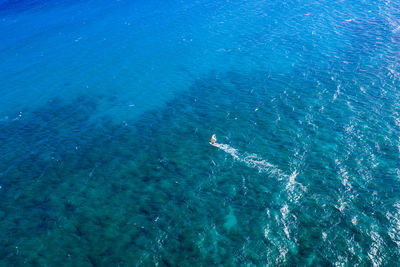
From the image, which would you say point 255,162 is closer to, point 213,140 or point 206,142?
point 213,140

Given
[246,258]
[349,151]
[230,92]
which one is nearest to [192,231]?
[246,258]

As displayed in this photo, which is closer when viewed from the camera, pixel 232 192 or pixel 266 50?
pixel 232 192

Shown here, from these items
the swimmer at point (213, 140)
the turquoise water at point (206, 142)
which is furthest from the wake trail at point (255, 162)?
the swimmer at point (213, 140)

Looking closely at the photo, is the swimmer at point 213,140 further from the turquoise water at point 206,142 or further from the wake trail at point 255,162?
the wake trail at point 255,162

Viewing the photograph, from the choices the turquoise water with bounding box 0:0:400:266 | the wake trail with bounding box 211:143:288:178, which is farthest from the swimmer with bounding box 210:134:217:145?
the wake trail with bounding box 211:143:288:178

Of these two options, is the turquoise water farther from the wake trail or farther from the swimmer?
the swimmer

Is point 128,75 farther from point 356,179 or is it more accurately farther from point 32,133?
point 356,179
